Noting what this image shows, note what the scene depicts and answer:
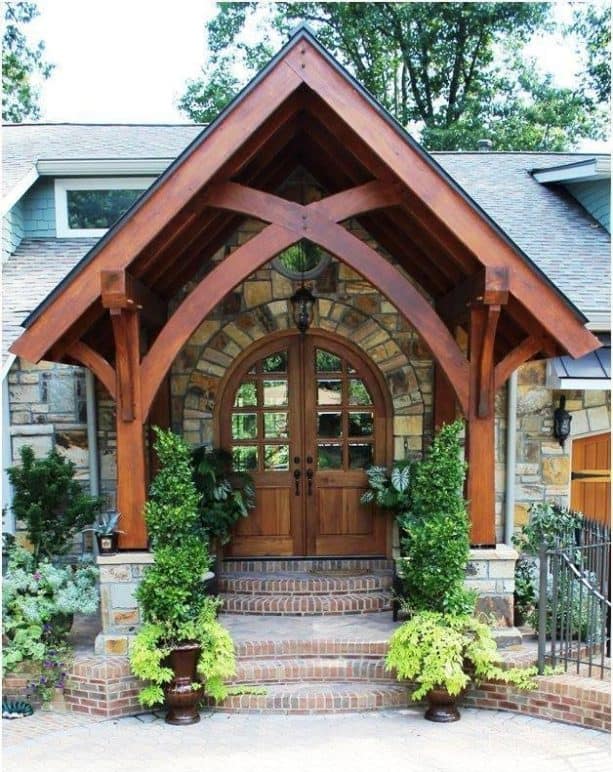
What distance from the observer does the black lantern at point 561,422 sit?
6918 millimetres

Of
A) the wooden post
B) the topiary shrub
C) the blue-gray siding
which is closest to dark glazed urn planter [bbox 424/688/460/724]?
the topiary shrub

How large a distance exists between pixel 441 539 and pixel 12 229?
20.4 ft

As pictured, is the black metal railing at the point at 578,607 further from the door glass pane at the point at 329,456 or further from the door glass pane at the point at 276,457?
the door glass pane at the point at 276,457

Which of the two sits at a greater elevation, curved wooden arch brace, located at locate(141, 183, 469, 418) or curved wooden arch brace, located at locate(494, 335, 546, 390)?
curved wooden arch brace, located at locate(141, 183, 469, 418)

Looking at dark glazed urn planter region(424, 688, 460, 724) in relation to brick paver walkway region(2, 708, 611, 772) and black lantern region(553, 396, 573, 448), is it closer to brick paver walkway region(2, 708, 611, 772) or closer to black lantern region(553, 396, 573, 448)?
brick paver walkway region(2, 708, 611, 772)

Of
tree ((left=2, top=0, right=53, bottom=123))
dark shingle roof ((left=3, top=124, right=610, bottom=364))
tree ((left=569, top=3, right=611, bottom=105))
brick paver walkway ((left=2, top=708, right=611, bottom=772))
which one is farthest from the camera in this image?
tree ((left=569, top=3, right=611, bottom=105))

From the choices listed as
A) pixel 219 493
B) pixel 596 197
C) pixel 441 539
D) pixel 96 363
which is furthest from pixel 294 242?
pixel 596 197

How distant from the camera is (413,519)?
225 inches

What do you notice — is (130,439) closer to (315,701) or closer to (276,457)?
(276,457)

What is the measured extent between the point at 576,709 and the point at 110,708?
3322 mm

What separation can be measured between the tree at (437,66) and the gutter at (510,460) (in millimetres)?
12511

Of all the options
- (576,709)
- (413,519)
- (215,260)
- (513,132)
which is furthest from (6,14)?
(576,709)

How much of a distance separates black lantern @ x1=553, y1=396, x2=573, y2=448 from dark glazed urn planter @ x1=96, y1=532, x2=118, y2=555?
14.6ft

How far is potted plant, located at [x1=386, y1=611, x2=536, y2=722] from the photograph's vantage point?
471cm
